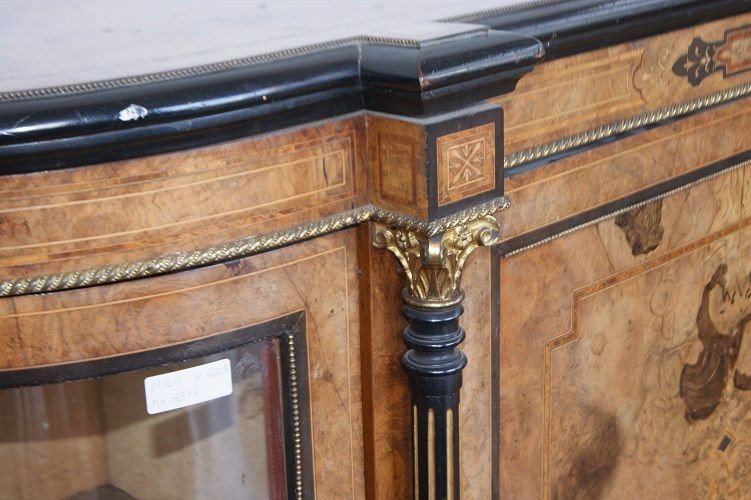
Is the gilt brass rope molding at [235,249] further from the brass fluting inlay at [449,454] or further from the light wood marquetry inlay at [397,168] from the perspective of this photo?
the brass fluting inlay at [449,454]

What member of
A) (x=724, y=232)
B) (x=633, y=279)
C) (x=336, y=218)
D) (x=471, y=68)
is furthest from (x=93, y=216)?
(x=724, y=232)

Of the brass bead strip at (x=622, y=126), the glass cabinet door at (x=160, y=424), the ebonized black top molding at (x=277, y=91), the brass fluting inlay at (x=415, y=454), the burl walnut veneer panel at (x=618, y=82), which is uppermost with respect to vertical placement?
the ebonized black top molding at (x=277, y=91)

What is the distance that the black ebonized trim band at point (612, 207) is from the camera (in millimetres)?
1131

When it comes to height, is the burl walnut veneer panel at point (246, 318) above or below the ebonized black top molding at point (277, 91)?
below

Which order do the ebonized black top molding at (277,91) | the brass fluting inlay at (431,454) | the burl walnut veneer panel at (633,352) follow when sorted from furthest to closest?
the burl walnut veneer panel at (633,352)
the brass fluting inlay at (431,454)
the ebonized black top molding at (277,91)

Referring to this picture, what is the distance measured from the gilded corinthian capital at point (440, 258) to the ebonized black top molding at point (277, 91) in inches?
4.6

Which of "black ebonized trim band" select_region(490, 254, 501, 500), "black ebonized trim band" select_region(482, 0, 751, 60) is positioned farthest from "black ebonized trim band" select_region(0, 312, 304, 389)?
"black ebonized trim band" select_region(482, 0, 751, 60)

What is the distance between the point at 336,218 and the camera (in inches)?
39.1

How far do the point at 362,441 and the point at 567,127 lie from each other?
1.23 ft

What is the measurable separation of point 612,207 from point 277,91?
1.52 ft

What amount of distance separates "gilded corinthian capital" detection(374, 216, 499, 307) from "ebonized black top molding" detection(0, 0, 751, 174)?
0.38 ft

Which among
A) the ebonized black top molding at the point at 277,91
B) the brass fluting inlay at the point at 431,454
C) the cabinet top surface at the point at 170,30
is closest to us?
the ebonized black top molding at the point at 277,91

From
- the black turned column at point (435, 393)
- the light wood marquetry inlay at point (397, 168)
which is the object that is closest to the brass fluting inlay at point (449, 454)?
the black turned column at point (435, 393)

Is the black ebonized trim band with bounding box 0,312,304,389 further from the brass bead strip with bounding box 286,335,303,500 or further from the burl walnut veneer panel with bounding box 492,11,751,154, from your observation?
the burl walnut veneer panel with bounding box 492,11,751,154
